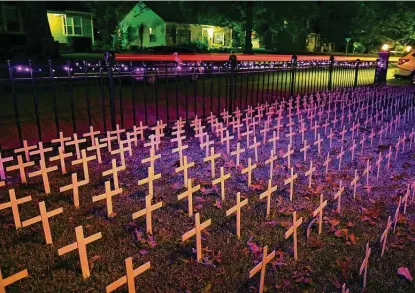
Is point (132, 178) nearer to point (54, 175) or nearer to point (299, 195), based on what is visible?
point (54, 175)

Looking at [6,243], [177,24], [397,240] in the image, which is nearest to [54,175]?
[6,243]

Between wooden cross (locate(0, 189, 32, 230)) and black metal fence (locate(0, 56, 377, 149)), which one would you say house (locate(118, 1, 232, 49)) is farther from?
wooden cross (locate(0, 189, 32, 230))

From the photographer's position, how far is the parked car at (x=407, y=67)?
17.6 meters

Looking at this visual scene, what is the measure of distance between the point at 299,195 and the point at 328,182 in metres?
0.70

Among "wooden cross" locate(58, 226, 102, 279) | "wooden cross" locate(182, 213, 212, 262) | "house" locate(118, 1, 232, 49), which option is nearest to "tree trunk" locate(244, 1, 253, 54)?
"house" locate(118, 1, 232, 49)

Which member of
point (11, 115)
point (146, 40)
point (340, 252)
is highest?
point (146, 40)

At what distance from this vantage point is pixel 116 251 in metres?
3.28

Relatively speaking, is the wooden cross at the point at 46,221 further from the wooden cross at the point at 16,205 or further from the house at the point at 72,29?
the house at the point at 72,29

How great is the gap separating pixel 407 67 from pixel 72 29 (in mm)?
32888

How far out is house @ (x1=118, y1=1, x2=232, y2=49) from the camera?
43.6 meters

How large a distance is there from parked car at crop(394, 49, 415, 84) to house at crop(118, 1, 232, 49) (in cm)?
2993

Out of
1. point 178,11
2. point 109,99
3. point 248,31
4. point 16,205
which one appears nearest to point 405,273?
point 16,205

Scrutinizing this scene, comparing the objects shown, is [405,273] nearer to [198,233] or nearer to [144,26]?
[198,233]

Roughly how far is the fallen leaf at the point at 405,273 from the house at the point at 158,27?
42.1 meters
